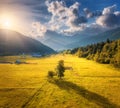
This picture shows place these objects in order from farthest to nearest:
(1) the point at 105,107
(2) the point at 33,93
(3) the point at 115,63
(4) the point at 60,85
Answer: (3) the point at 115,63, (4) the point at 60,85, (2) the point at 33,93, (1) the point at 105,107

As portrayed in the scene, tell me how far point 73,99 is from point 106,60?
118 metres

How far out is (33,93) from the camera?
6719 cm

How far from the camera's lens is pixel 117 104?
56875 mm

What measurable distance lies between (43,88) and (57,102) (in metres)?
17.9

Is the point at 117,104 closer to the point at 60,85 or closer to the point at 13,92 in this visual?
the point at 60,85

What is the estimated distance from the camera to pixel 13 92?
68.8 metres

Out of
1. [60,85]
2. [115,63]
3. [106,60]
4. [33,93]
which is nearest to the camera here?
[33,93]

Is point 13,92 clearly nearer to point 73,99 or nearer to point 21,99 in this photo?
point 21,99

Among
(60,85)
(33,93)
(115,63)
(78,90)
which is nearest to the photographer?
(33,93)

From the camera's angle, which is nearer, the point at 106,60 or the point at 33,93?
the point at 33,93

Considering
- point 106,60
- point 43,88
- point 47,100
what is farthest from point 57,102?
point 106,60

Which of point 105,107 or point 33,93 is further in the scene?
point 33,93

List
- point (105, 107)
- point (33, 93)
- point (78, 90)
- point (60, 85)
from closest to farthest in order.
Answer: point (105, 107) → point (33, 93) → point (78, 90) → point (60, 85)

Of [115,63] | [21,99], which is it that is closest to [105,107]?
[21,99]
